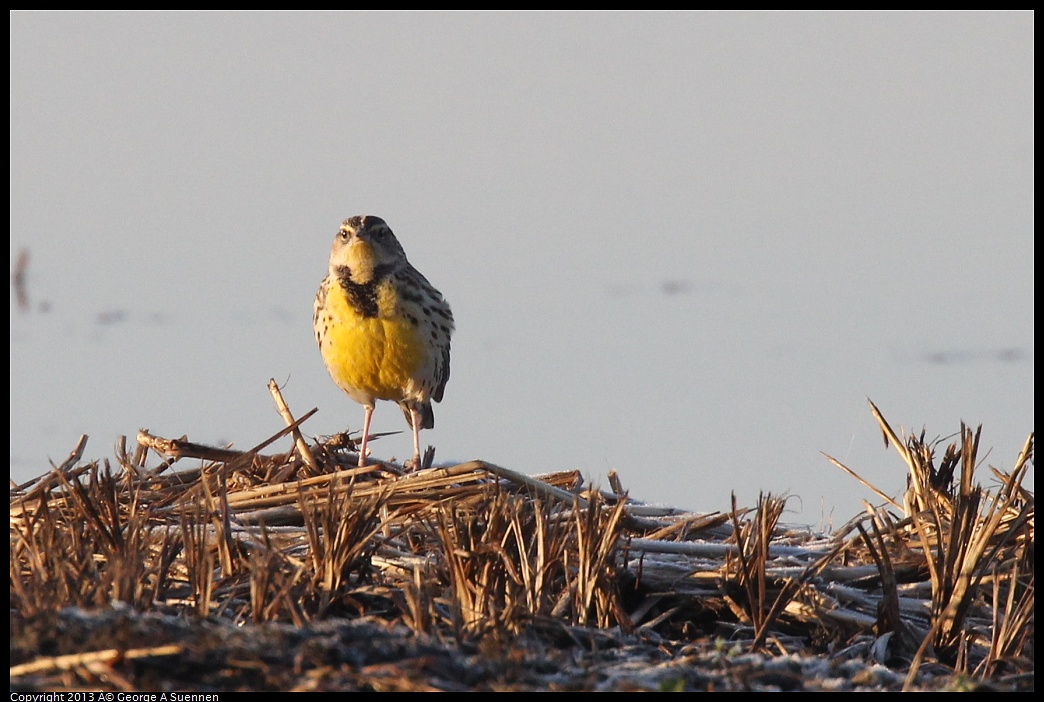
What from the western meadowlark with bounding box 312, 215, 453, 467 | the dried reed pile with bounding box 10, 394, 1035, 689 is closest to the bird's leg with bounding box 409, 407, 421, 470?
the western meadowlark with bounding box 312, 215, 453, 467

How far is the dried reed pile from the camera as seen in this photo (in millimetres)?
5141

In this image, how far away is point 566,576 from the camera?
5621 millimetres

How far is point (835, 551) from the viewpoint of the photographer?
5.72 metres

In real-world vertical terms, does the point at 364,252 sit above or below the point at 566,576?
above

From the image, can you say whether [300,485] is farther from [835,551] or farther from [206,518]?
[835,551]

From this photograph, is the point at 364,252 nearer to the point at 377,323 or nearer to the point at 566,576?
the point at 377,323

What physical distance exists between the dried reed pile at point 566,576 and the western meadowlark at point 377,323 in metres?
2.57

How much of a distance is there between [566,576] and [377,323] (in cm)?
368

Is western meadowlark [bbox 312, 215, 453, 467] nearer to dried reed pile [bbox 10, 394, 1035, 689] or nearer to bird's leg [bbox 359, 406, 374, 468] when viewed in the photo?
bird's leg [bbox 359, 406, 374, 468]

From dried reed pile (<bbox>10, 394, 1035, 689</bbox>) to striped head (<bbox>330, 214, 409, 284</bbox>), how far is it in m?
2.85

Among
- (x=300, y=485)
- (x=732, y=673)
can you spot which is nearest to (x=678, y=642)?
(x=732, y=673)

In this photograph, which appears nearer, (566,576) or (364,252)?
(566,576)

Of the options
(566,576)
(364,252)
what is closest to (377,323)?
(364,252)
